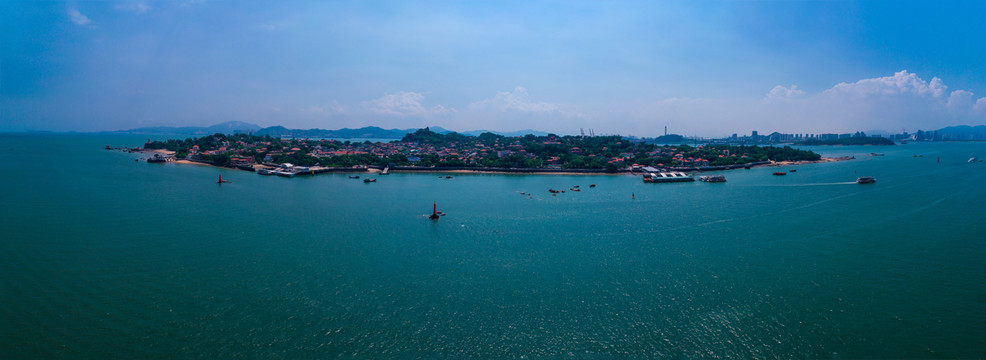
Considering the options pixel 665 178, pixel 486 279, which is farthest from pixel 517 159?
pixel 486 279

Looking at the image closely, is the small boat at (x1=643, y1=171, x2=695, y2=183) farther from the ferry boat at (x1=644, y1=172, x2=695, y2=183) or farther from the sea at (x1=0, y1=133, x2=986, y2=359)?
the sea at (x1=0, y1=133, x2=986, y2=359)

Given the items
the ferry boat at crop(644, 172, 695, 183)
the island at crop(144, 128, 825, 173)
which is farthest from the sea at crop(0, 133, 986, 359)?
the island at crop(144, 128, 825, 173)

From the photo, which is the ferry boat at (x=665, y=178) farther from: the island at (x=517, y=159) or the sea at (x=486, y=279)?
the sea at (x=486, y=279)

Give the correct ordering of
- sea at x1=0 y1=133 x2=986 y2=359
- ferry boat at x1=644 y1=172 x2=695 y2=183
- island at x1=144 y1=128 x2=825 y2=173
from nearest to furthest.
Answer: sea at x1=0 y1=133 x2=986 y2=359, ferry boat at x1=644 y1=172 x2=695 y2=183, island at x1=144 y1=128 x2=825 y2=173

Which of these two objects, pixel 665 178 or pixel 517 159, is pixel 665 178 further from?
pixel 517 159

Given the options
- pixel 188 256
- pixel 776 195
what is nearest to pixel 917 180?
pixel 776 195

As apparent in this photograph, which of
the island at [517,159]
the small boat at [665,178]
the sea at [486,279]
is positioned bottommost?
the sea at [486,279]

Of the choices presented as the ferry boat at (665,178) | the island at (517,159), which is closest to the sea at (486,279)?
the ferry boat at (665,178)

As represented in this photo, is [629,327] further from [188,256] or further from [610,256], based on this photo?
[188,256]
